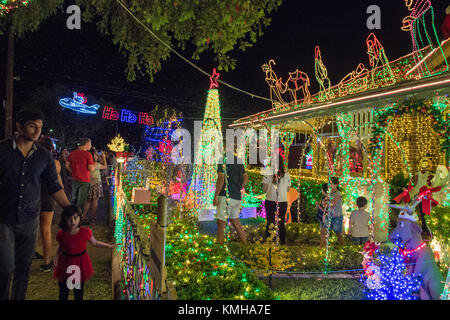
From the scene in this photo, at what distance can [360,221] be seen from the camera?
19.9 feet

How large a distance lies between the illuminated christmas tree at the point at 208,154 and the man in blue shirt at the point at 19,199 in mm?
6374

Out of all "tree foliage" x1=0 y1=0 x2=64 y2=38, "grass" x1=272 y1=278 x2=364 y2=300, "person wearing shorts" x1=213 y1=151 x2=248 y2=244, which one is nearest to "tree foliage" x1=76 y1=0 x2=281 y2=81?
"tree foliage" x1=0 y1=0 x2=64 y2=38

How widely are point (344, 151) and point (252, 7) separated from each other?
255 inches

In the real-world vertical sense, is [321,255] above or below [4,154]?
below

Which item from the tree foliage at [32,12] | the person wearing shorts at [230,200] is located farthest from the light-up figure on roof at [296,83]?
the tree foliage at [32,12]

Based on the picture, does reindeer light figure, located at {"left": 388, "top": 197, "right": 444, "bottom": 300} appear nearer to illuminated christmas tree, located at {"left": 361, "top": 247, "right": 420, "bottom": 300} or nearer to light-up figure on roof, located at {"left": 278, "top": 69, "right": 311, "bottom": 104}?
illuminated christmas tree, located at {"left": 361, "top": 247, "right": 420, "bottom": 300}

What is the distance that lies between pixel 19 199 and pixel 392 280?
13.6 ft

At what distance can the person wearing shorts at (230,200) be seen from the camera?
5.95 meters

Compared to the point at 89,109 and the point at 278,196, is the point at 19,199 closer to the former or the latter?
the point at 278,196

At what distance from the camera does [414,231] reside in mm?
4062
